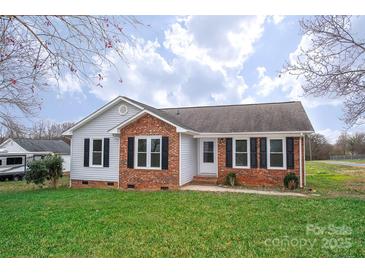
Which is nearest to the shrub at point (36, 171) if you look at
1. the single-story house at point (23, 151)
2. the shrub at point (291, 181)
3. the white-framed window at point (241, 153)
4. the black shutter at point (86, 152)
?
the black shutter at point (86, 152)

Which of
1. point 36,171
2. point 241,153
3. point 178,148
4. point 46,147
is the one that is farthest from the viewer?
point 46,147

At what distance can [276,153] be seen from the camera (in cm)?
1207

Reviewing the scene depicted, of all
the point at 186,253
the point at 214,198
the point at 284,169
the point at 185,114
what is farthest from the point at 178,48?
the point at 185,114

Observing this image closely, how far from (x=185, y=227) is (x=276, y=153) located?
26.0 ft

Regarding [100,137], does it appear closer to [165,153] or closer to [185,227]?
[165,153]

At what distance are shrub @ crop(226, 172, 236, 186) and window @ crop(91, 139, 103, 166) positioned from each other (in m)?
6.84

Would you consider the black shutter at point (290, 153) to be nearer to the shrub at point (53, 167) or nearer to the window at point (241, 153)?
the window at point (241, 153)

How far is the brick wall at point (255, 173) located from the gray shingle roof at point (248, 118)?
0.85 metres

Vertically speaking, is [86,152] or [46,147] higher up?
[46,147]

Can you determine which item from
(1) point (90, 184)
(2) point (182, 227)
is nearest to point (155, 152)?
(1) point (90, 184)

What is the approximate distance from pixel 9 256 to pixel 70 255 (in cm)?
111

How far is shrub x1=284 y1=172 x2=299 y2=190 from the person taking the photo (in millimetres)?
11227

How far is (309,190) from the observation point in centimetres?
1116

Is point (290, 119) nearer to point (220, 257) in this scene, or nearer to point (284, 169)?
point (284, 169)
